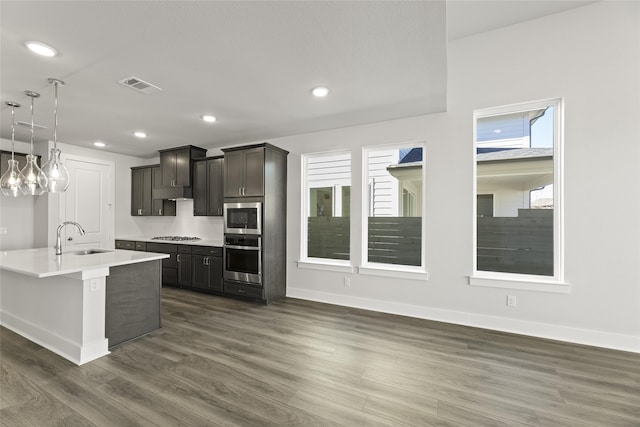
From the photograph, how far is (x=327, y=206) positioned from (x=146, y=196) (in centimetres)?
398

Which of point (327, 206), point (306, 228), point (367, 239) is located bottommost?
point (367, 239)

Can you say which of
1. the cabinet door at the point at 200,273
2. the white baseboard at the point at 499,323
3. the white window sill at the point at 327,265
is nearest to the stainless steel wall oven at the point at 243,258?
the cabinet door at the point at 200,273

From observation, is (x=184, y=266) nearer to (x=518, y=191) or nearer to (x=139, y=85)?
(x=139, y=85)

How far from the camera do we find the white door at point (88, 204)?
17.0ft

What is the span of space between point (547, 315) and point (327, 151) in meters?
3.34

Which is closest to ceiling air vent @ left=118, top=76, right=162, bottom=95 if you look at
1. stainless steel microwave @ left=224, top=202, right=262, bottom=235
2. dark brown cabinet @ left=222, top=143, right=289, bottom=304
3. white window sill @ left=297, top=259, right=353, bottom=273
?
dark brown cabinet @ left=222, top=143, right=289, bottom=304

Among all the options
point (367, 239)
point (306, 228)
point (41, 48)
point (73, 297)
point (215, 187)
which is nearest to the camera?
point (41, 48)

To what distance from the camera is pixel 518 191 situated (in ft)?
11.0

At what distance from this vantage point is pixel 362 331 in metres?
3.24

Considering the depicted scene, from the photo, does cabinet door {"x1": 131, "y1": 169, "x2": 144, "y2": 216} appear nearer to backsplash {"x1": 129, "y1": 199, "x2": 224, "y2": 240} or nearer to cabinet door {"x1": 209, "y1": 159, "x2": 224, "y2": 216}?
backsplash {"x1": 129, "y1": 199, "x2": 224, "y2": 240}

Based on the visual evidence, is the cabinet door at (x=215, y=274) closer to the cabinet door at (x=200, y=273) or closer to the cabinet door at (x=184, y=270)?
the cabinet door at (x=200, y=273)

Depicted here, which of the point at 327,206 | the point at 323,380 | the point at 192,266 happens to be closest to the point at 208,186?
the point at 192,266

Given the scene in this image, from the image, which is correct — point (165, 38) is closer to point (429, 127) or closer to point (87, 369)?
point (87, 369)

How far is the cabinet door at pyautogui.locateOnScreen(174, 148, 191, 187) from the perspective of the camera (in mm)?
5223
